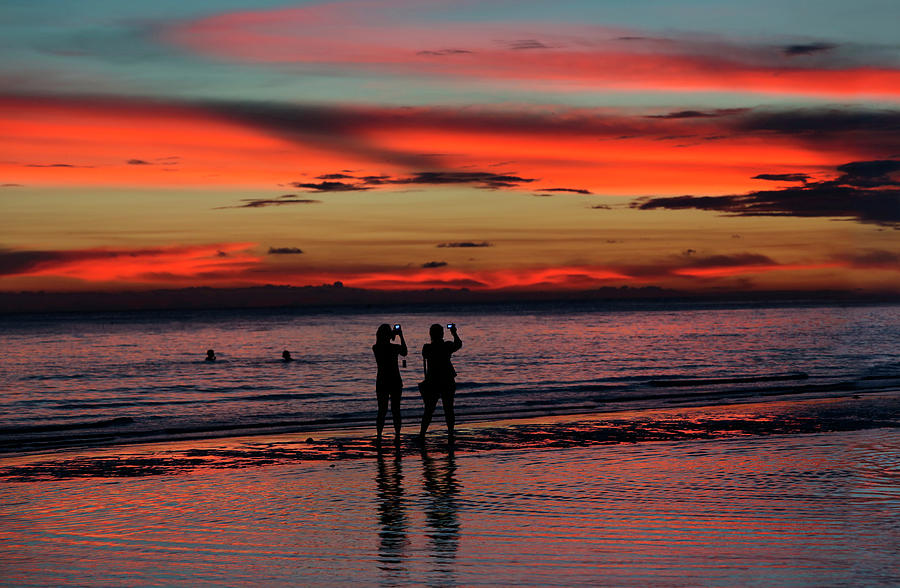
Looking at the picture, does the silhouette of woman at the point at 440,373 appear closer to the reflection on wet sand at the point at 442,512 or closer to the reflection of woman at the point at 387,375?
the reflection of woman at the point at 387,375

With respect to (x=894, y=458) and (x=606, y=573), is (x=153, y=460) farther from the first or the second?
(x=894, y=458)

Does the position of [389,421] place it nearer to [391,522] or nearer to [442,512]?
[442,512]

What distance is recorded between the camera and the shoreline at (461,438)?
16000 millimetres

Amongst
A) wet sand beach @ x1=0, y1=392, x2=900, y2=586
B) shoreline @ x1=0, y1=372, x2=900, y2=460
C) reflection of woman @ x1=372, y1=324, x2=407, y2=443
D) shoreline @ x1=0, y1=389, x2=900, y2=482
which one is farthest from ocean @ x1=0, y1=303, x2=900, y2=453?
wet sand beach @ x1=0, y1=392, x2=900, y2=586

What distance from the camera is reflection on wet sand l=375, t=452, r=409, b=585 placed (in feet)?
27.6

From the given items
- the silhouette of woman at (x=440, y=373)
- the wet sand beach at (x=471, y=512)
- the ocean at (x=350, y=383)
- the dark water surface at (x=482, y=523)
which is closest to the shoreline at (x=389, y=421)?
the ocean at (x=350, y=383)

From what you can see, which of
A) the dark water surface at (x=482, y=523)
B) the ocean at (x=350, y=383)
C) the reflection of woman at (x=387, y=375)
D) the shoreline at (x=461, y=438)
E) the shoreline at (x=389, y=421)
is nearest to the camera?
the dark water surface at (x=482, y=523)

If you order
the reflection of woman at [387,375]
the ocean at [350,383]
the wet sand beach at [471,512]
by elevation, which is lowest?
the ocean at [350,383]

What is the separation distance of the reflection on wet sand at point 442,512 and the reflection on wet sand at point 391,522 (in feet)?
0.96

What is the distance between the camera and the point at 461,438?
18.5m

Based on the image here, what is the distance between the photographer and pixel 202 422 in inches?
1034

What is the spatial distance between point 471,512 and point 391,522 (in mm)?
957

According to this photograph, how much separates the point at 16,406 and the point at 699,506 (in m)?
31.5

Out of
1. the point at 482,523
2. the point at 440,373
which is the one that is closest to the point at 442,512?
the point at 482,523
